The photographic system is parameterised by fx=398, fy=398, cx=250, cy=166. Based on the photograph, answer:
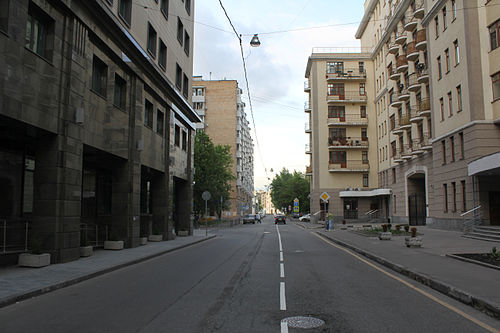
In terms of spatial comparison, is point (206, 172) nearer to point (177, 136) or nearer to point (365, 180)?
point (177, 136)

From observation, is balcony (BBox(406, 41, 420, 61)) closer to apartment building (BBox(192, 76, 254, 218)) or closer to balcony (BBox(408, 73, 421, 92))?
balcony (BBox(408, 73, 421, 92))

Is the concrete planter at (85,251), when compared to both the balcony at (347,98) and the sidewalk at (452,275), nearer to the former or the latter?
the sidewalk at (452,275)

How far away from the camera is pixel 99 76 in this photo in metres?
15.9

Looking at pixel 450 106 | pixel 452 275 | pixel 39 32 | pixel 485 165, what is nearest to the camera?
pixel 452 275

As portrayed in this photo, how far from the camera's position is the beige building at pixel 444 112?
77.1 ft

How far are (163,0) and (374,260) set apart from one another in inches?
735

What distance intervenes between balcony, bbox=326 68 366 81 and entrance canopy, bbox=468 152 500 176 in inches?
1310

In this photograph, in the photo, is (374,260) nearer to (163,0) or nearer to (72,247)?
(72,247)

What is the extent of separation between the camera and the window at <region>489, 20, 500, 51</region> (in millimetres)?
23016

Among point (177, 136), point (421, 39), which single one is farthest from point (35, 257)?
point (421, 39)

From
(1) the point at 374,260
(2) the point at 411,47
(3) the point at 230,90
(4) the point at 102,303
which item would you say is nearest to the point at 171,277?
(4) the point at 102,303

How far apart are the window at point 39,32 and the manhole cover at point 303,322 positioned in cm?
1026

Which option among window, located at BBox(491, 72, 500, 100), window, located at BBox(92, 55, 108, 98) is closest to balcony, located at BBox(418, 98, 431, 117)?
window, located at BBox(491, 72, 500, 100)

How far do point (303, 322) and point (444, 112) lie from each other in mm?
26730
